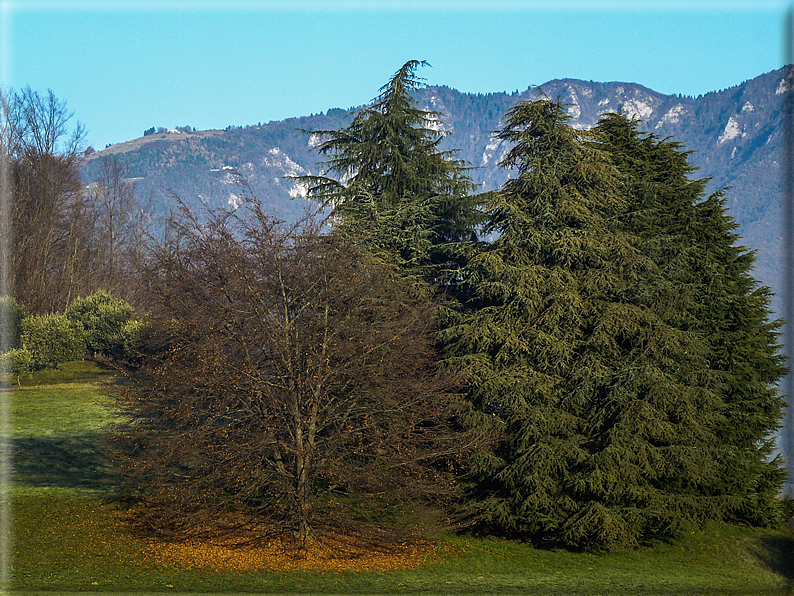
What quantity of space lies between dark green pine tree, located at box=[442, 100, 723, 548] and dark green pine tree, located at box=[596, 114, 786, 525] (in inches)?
52.9

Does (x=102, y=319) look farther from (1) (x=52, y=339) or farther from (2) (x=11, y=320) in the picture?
(2) (x=11, y=320)

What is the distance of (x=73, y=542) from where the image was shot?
1517 centimetres

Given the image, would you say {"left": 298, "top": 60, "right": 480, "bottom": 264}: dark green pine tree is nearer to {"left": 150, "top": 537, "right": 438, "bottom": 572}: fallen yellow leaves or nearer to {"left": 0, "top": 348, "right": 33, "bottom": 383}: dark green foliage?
{"left": 150, "top": 537, "right": 438, "bottom": 572}: fallen yellow leaves

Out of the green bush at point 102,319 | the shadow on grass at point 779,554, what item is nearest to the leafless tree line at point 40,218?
the green bush at point 102,319

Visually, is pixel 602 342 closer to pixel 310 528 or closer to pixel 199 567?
pixel 310 528

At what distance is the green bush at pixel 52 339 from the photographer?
36.5 m

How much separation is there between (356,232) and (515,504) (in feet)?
27.9

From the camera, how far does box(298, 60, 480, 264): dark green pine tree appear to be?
81.0ft

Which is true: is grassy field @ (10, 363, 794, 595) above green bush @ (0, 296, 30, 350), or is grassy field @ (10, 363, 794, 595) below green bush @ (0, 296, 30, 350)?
below

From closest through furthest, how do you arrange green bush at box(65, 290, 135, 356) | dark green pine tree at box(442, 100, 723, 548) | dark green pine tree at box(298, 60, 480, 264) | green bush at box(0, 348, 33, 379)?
dark green pine tree at box(442, 100, 723, 548)
dark green pine tree at box(298, 60, 480, 264)
green bush at box(0, 348, 33, 379)
green bush at box(65, 290, 135, 356)

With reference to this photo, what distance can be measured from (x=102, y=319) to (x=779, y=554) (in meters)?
33.4

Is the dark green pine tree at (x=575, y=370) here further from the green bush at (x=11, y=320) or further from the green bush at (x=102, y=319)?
the green bush at (x=102, y=319)

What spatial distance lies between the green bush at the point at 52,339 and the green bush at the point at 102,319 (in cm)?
105

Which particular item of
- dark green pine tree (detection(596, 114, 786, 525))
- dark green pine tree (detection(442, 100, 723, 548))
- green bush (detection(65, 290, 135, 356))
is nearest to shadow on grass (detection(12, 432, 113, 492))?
dark green pine tree (detection(442, 100, 723, 548))
